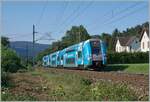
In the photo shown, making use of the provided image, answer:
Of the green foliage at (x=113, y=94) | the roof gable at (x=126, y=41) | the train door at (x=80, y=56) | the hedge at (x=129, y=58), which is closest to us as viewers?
the green foliage at (x=113, y=94)

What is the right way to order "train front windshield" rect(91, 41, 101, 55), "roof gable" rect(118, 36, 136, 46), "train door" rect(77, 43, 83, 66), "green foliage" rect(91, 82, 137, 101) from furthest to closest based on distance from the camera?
"roof gable" rect(118, 36, 136, 46) < "train door" rect(77, 43, 83, 66) < "train front windshield" rect(91, 41, 101, 55) < "green foliage" rect(91, 82, 137, 101)

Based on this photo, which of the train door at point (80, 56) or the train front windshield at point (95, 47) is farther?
the train door at point (80, 56)

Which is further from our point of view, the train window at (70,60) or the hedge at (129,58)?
the hedge at (129,58)

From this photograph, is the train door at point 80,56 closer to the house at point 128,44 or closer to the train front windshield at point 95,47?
the train front windshield at point 95,47

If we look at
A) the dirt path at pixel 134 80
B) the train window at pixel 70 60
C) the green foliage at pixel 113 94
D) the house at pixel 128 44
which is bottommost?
the green foliage at pixel 113 94

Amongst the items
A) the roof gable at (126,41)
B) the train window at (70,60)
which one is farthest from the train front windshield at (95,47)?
the roof gable at (126,41)

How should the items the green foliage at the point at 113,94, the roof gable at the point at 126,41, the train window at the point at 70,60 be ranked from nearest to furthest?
the green foliage at the point at 113,94, the train window at the point at 70,60, the roof gable at the point at 126,41

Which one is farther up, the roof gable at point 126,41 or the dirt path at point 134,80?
the roof gable at point 126,41

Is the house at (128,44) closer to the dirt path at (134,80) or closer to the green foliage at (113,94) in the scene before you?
the dirt path at (134,80)

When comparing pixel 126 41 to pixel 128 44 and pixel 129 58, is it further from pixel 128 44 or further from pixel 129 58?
pixel 129 58

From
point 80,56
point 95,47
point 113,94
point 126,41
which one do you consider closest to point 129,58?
point 80,56

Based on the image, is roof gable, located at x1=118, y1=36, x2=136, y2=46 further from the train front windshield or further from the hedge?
the train front windshield

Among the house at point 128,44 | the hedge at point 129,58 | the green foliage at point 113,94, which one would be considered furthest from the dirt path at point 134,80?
the house at point 128,44

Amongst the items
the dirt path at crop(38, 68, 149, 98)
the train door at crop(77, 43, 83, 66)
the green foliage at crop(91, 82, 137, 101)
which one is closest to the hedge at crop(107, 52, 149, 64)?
the train door at crop(77, 43, 83, 66)
